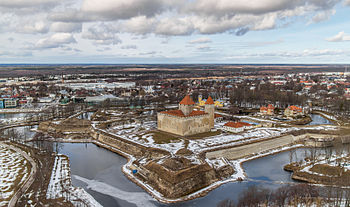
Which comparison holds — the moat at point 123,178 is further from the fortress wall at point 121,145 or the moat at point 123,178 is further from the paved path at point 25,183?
the paved path at point 25,183

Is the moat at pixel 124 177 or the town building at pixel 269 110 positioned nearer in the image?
the moat at pixel 124 177

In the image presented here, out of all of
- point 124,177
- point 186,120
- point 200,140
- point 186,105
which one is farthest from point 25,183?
point 186,105

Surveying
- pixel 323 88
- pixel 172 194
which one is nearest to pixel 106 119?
pixel 172 194

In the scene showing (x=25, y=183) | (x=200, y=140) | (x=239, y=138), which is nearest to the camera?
(x=25, y=183)

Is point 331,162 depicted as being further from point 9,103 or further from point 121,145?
point 9,103

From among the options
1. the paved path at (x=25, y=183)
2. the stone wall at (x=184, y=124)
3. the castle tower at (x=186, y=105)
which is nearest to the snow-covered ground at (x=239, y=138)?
the stone wall at (x=184, y=124)

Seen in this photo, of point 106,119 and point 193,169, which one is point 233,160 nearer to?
point 193,169
